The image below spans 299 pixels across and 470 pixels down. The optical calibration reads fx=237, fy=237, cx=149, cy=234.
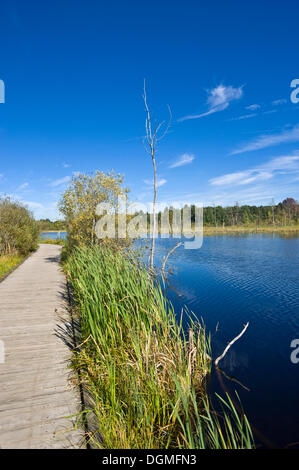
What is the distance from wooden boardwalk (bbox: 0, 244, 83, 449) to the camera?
8.02 ft

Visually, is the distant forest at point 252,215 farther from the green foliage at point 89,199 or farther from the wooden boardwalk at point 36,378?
the wooden boardwalk at point 36,378

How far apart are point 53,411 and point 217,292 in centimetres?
887

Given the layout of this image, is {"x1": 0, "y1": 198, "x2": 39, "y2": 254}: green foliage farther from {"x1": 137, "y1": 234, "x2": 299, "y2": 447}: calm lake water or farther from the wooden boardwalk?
{"x1": 137, "y1": 234, "x2": 299, "y2": 447}: calm lake water

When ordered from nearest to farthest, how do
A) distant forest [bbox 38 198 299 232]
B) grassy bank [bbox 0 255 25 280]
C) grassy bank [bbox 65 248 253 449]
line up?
grassy bank [bbox 65 248 253 449] < grassy bank [bbox 0 255 25 280] < distant forest [bbox 38 198 299 232]

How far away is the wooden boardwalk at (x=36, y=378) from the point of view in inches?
96.2

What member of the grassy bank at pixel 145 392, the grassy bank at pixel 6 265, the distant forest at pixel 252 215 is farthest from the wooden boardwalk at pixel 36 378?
the distant forest at pixel 252 215

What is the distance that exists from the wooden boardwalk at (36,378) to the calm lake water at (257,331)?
2.73 m

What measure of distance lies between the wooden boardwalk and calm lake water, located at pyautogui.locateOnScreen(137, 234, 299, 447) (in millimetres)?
2732

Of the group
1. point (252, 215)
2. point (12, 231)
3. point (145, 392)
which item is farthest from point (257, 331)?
point (252, 215)

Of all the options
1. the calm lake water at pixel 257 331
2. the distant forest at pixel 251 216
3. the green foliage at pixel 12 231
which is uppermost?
the distant forest at pixel 251 216

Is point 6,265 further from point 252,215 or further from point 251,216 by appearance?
point 252,215

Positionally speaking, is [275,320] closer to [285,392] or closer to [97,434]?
[285,392]

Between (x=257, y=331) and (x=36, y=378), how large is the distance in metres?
6.22

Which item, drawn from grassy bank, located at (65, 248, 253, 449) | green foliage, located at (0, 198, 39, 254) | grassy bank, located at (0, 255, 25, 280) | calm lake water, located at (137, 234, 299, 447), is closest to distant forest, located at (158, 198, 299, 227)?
calm lake water, located at (137, 234, 299, 447)
